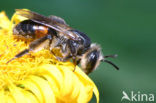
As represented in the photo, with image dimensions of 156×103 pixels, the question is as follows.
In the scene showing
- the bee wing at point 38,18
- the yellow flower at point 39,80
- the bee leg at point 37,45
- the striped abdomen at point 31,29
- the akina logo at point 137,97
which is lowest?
the akina logo at point 137,97

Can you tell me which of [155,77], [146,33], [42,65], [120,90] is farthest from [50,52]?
[146,33]

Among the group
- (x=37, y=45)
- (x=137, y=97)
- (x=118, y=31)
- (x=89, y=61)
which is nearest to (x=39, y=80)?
(x=37, y=45)

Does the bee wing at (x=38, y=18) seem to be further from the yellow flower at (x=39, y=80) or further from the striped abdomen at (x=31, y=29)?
the yellow flower at (x=39, y=80)

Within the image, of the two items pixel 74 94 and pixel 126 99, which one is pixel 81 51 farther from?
pixel 126 99

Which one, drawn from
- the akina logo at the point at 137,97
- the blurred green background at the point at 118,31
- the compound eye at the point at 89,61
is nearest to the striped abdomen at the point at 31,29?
the compound eye at the point at 89,61

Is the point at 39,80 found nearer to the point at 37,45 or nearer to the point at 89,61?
the point at 37,45

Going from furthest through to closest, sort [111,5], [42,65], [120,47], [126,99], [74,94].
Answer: [111,5] → [120,47] → [126,99] → [42,65] → [74,94]
